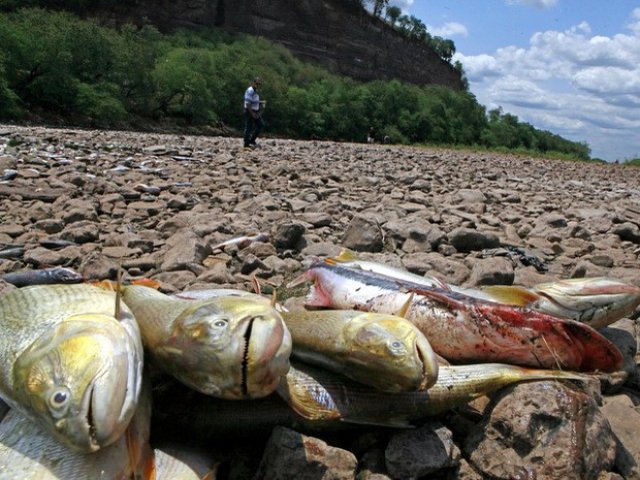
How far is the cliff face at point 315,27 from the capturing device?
2482 inches

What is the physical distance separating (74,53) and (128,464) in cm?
3533

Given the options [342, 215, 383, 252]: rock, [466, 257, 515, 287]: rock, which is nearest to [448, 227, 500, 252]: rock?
[342, 215, 383, 252]: rock

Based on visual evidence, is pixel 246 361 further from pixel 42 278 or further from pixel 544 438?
pixel 42 278

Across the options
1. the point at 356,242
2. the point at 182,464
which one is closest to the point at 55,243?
the point at 356,242

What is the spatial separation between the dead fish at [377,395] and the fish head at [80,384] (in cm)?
77

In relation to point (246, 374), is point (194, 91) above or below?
below

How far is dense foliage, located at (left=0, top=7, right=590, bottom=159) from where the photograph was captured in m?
30.8

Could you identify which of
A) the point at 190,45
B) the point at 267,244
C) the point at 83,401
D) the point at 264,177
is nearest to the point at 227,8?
the point at 190,45

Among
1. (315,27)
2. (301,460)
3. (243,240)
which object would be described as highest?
(315,27)

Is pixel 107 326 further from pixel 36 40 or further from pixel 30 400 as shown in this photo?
pixel 36 40

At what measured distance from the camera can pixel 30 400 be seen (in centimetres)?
208

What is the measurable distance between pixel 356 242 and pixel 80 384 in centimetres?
467

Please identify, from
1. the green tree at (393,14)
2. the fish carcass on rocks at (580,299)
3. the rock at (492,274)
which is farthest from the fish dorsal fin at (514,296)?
the green tree at (393,14)

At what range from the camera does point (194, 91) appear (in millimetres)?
37969
